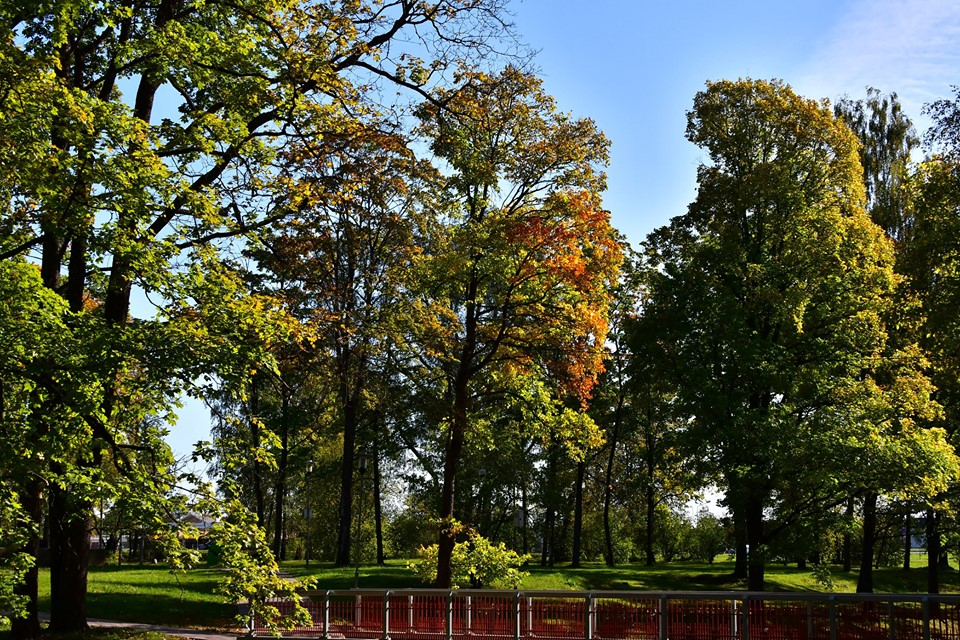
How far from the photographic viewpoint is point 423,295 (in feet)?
90.2

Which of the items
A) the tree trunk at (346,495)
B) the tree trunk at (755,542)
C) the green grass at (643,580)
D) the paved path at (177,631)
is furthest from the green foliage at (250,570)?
the tree trunk at (346,495)

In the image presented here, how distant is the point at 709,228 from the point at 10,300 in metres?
24.0

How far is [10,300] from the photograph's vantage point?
11453 mm

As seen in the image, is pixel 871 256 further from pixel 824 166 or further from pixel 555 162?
pixel 555 162

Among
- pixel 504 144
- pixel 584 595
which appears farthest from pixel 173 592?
pixel 504 144

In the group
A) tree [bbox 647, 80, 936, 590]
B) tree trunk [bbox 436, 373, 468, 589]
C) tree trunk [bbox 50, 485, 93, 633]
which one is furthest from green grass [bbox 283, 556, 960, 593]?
tree trunk [bbox 50, 485, 93, 633]

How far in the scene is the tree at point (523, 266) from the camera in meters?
24.4

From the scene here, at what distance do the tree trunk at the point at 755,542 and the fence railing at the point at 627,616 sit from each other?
6.79 metres

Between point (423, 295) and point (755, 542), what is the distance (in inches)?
488

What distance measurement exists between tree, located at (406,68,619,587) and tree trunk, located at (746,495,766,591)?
5960 millimetres

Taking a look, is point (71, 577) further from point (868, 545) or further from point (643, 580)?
point (868, 545)

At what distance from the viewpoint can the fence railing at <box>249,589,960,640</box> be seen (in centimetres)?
1633

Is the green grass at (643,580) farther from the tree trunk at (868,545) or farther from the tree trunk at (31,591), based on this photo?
the tree trunk at (31,591)

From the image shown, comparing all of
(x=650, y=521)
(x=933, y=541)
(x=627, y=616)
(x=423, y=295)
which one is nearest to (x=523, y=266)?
(x=423, y=295)
